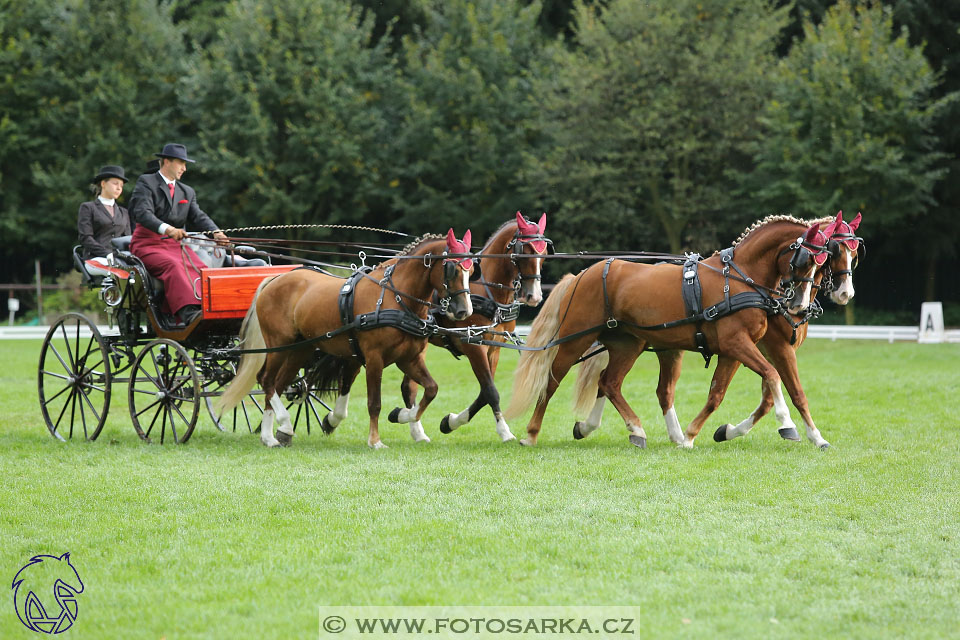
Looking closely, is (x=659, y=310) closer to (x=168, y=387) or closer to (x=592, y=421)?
(x=592, y=421)

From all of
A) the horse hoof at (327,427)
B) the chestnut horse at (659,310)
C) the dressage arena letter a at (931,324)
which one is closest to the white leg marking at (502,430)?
the chestnut horse at (659,310)

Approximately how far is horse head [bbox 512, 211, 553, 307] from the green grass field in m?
1.34

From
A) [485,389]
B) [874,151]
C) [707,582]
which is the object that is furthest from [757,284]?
[874,151]

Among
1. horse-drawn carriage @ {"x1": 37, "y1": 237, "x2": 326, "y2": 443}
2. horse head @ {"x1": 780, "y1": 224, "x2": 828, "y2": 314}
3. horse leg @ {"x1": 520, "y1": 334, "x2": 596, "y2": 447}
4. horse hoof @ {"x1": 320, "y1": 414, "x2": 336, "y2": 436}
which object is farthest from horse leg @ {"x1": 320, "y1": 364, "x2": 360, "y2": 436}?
horse head @ {"x1": 780, "y1": 224, "x2": 828, "y2": 314}

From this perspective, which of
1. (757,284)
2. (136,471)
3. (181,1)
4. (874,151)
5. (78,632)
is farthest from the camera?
(181,1)

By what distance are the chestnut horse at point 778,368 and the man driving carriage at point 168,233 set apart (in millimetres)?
3707

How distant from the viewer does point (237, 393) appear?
10.1m

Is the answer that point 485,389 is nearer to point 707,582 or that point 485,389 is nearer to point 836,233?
point 836,233

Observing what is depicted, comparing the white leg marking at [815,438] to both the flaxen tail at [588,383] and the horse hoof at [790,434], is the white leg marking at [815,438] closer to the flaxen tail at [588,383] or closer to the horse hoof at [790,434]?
the horse hoof at [790,434]

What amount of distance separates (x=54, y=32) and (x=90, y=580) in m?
29.2

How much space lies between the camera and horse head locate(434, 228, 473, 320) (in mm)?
9266

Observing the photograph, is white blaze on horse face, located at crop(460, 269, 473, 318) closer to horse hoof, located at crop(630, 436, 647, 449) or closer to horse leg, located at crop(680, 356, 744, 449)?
horse hoof, located at crop(630, 436, 647, 449)

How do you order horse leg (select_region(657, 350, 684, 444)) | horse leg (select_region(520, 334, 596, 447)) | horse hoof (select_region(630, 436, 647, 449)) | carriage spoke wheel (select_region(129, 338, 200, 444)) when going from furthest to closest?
horse leg (select_region(657, 350, 684, 444)) → horse leg (select_region(520, 334, 596, 447)) → carriage spoke wheel (select_region(129, 338, 200, 444)) → horse hoof (select_region(630, 436, 647, 449))

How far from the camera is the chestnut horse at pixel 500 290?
9.50 m
